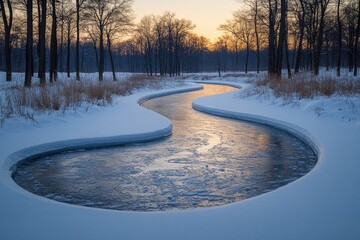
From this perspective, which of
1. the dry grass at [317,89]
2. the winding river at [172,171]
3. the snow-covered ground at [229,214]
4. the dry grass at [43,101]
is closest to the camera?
the snow-covered ground at [229,214]

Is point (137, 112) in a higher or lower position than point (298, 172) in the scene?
higher

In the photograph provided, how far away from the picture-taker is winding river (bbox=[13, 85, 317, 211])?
175 inches

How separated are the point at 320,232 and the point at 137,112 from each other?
9.36 meters

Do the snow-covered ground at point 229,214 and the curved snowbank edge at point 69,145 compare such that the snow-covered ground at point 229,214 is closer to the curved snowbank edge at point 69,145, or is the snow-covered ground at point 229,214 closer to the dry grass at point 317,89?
the curved snowbank edge at point 69,145

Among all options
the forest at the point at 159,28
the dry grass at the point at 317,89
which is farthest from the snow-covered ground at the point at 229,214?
the forest at the point at 159,28

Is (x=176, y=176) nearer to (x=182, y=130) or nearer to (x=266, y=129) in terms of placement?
(x=182, y=130)

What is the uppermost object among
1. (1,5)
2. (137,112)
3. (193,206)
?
(1,5)

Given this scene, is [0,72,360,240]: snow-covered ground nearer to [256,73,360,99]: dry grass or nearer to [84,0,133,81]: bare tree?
[256,73,360,99]: dry grass

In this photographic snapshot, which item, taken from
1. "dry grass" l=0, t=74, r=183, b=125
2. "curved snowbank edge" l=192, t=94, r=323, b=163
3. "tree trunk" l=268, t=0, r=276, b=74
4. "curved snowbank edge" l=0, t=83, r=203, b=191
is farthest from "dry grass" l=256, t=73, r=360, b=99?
"tree trunk" l=268, t=0, r=276, b=74

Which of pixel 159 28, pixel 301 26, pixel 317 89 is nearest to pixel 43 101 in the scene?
pixel 317 89

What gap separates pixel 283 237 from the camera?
9.45ft

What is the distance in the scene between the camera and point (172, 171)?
5.64m

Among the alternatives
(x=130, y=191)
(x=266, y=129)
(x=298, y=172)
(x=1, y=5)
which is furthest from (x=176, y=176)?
(x=1, y=5)

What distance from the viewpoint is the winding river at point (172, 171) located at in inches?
175
